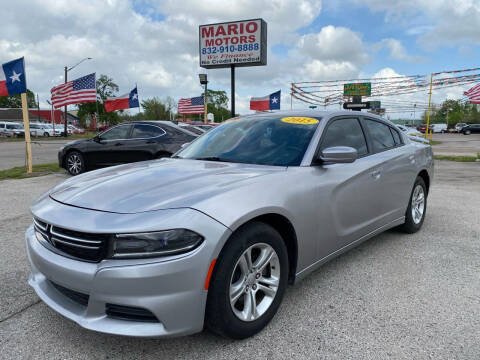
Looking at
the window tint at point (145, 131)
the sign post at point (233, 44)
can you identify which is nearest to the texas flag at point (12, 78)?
the window tint at point (145, 131)

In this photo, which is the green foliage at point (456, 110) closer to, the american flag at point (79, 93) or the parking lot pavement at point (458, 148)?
the parking lot pavement at point (458, 148)

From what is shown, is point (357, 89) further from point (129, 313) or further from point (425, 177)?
point (129, 313)

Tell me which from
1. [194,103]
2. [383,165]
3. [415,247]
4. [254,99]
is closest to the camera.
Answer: [383,165]

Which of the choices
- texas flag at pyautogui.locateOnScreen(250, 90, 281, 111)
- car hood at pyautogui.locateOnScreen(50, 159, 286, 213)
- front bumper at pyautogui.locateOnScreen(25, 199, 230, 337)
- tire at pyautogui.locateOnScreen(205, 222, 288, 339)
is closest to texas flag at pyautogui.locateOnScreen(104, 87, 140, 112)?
texas flag at pyautogui.locateOnScreen(250, 90, 281, 111)

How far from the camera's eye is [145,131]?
30.6ft

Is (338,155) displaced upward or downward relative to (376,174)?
upward

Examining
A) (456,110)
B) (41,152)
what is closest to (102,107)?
(41,152)

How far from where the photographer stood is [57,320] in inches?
100.0

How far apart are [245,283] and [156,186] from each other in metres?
0.86

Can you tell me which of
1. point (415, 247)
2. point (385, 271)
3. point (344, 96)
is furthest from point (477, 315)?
point (344, 96)

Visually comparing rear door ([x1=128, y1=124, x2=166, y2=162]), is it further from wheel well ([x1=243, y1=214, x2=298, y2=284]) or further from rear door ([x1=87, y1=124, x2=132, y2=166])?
wheel well ([x1=243, y1=214, x2=298, y2=284])

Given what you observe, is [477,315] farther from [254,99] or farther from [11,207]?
[254,99]

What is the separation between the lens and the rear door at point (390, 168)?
3650mm

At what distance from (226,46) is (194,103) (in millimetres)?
10209
